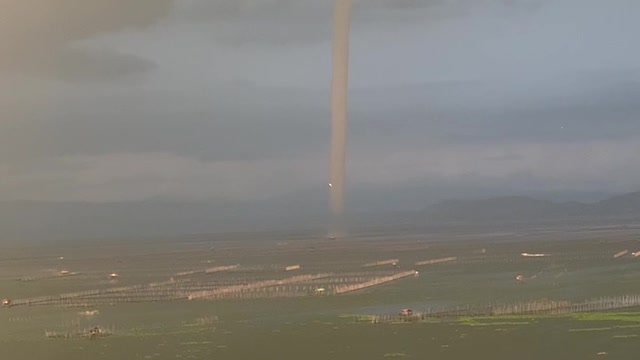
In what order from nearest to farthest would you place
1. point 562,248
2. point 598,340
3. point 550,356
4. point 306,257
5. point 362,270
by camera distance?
1. point 550,356
2. point 598,340
3. point 362,270
4. point 562,248
5. point 306,257

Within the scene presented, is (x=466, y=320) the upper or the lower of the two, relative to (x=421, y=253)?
lower

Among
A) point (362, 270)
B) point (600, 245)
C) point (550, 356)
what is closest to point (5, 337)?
point (550, 356)

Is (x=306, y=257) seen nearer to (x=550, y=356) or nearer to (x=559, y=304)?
(x=559, y=304)

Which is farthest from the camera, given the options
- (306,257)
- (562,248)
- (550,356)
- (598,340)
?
(306,257)

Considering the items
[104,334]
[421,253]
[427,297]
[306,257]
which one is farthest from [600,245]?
[104,334]

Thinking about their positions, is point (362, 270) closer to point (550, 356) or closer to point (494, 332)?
point (494, 332)

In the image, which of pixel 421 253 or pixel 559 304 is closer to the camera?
pixel 559 304
